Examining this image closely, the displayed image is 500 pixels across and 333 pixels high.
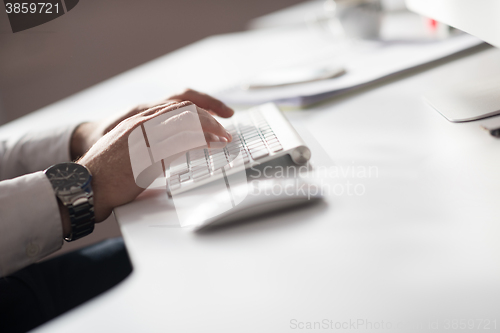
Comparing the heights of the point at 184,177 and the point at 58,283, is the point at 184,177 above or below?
above

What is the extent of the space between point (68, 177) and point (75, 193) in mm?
29

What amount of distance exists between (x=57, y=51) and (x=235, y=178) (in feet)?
5.74

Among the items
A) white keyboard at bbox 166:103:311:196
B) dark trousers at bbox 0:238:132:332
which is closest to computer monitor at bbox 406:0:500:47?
white keyboard at bbox 166:103:311:196

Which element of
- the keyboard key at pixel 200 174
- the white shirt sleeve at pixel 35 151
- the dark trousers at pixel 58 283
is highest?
the keyboard key at pixel 200 174

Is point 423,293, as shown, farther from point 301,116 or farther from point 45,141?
point 45,141

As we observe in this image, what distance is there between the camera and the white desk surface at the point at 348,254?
1.03 feet

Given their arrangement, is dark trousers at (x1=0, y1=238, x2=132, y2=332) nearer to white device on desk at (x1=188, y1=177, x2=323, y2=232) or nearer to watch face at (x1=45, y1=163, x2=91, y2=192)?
watch face at (x1=45, y1=163, x2=91, y2=192)

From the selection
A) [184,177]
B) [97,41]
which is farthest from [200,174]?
[97,41]

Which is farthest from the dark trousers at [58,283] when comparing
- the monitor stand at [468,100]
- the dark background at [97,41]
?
the dark background at [97,41]

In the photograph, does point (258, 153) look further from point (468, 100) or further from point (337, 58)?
point (337, 58)

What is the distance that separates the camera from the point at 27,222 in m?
0.53
